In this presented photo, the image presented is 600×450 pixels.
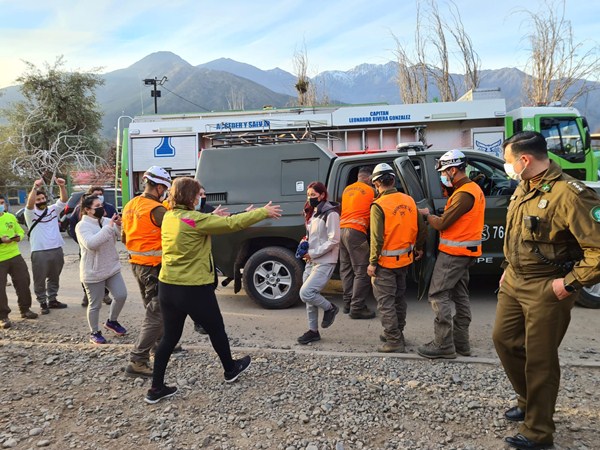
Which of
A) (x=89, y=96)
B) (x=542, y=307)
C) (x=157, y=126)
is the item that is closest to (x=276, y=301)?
(x=542, y=307)

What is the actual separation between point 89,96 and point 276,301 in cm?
2694

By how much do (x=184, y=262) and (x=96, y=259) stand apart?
6.07 feet

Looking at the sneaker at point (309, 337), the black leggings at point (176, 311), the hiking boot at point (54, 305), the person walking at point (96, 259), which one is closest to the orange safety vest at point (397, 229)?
the sneaker at point (309, 337)

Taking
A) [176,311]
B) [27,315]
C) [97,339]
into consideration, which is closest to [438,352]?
[176,311]

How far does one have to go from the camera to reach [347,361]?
377 centimetres

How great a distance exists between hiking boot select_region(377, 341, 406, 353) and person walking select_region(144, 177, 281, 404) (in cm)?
172

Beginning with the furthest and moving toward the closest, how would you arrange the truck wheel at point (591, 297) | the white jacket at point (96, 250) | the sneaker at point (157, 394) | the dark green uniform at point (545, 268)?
the truck wheel at point (591, 297), the white jacket at point (96, 250), the sneaker at point (157, 394), the dark green uniform at point (545, 268)

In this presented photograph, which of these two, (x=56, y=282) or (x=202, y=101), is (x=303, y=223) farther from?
(x=202, y=101)

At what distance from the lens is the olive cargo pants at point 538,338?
8.01ft

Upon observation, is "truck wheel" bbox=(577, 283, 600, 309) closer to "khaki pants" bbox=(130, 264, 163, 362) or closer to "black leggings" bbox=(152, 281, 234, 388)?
"black leggings" bbox=(152, 281, 234, 388)

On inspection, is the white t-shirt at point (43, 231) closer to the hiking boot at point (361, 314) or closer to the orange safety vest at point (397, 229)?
the hiking boot at point (361, 314)

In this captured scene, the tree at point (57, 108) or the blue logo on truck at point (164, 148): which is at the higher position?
the tree at point (57, 108)

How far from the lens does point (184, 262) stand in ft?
10.7

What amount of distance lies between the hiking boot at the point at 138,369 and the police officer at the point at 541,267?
275cm
